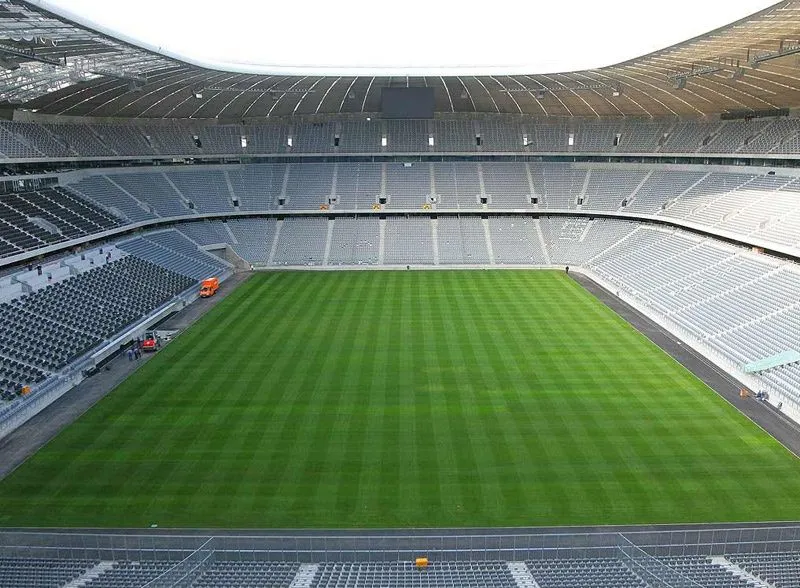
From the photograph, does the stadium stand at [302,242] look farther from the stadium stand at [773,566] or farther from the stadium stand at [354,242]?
the stadium stand at [773,566]

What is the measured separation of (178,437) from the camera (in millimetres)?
18641

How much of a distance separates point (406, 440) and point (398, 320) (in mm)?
13007

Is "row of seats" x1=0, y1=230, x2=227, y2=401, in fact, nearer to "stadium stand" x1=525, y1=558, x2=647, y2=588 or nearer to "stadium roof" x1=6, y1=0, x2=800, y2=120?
"stadium roof" x1=6, y1=0, x2=800, y2=120

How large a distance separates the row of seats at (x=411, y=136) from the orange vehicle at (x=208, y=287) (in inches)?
610

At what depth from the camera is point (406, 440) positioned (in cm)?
1836

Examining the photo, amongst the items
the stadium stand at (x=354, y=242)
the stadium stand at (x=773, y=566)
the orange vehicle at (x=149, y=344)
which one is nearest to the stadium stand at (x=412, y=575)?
the stadium stand at (x=773, y=566)

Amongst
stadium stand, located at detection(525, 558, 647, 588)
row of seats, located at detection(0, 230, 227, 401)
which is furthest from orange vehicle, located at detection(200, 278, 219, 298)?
stadium stand, located at detection(525, 558, 647, 588)

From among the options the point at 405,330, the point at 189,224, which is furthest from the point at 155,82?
the point at 405,330

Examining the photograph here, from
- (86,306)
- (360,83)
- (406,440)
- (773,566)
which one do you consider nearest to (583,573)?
(773,566)

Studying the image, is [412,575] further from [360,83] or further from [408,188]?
[408,188]

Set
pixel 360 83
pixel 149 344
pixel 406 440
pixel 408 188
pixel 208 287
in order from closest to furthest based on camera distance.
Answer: pixel 406 440 → pixel 149 344 → pixel 208 287 → pixel 360 83 → pixel 408 188

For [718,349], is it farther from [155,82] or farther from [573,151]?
[155,82]

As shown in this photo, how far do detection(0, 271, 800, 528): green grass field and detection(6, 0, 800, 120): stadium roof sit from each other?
43.2 ft

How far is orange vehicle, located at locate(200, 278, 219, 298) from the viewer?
119 ft
